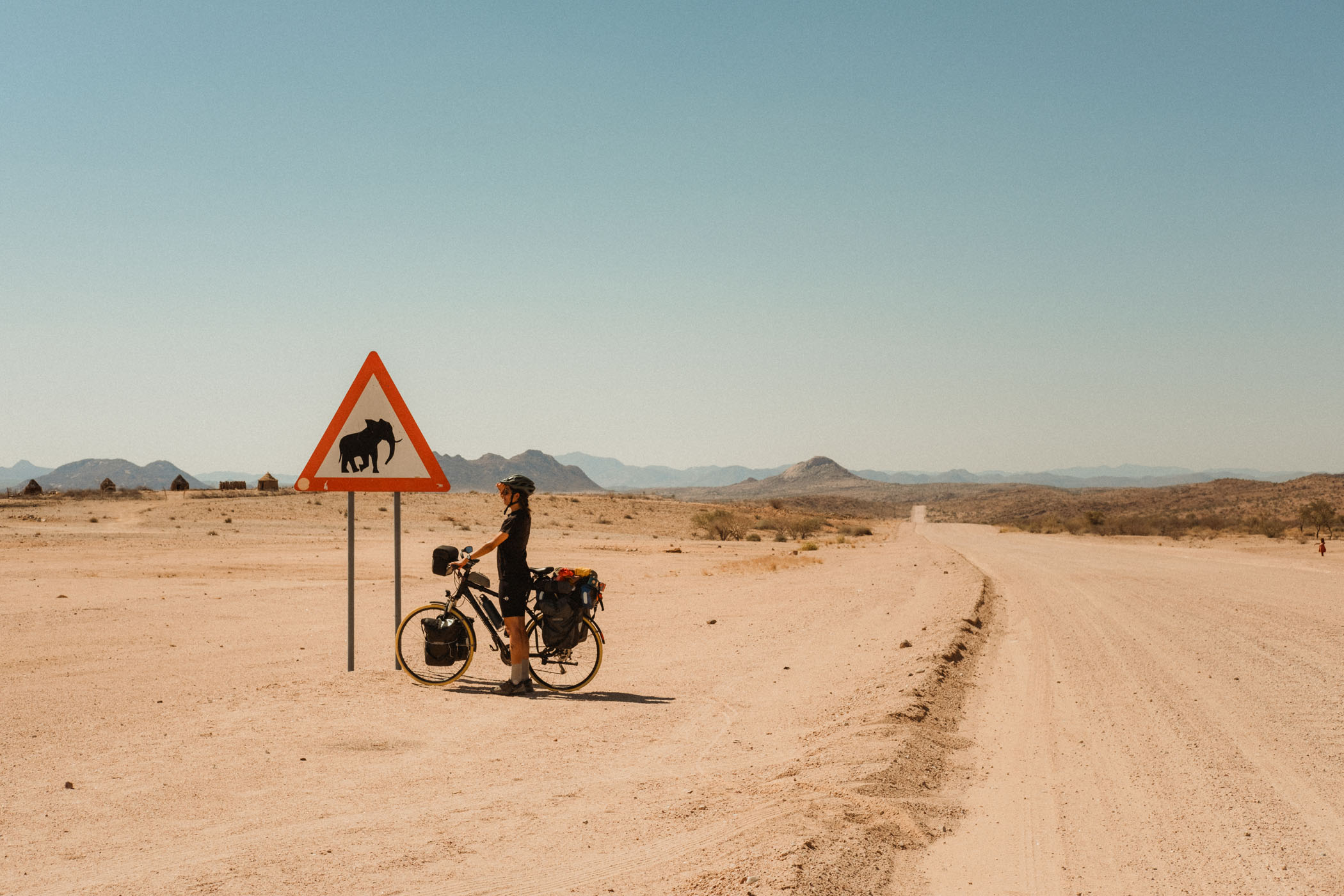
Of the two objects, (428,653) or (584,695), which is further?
(428,653)

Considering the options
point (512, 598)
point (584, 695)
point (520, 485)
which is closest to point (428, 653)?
point (512, 598)

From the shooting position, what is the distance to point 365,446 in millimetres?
9766

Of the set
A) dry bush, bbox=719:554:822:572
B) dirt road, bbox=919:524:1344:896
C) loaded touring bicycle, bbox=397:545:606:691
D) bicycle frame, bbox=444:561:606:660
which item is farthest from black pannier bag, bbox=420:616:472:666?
dry bush, bbox=719:554:822:572

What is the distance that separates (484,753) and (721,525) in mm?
44429

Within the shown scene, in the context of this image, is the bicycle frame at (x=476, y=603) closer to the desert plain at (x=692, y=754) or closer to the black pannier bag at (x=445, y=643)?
the black pannier bag at (x=445, y=643)

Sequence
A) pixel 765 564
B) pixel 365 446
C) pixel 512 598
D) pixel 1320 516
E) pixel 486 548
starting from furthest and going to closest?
1. pixel 1320 516
2. pixel 765 564
3. pixel 365 446
4. pixel 512 598
5. pixel 486 548

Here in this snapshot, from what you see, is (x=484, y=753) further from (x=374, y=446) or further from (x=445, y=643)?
(x=374, y=446)

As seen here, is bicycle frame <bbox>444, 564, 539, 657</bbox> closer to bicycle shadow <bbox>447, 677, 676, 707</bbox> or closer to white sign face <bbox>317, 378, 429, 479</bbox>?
bicycle shadow <bbox>447, 677, 676, 707</bbox>

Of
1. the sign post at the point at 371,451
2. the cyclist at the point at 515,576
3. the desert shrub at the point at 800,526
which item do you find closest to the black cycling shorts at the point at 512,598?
the cyclist at the point at 515,576

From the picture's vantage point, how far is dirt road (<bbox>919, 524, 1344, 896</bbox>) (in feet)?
15.9

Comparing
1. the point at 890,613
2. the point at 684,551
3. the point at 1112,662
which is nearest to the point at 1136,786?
the point at 1112,662

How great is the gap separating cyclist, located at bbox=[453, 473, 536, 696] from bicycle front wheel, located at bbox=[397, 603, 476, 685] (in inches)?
20.1

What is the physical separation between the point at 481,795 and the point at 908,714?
Answer: 153 inches

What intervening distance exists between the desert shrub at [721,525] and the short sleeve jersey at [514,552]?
38310 mm
